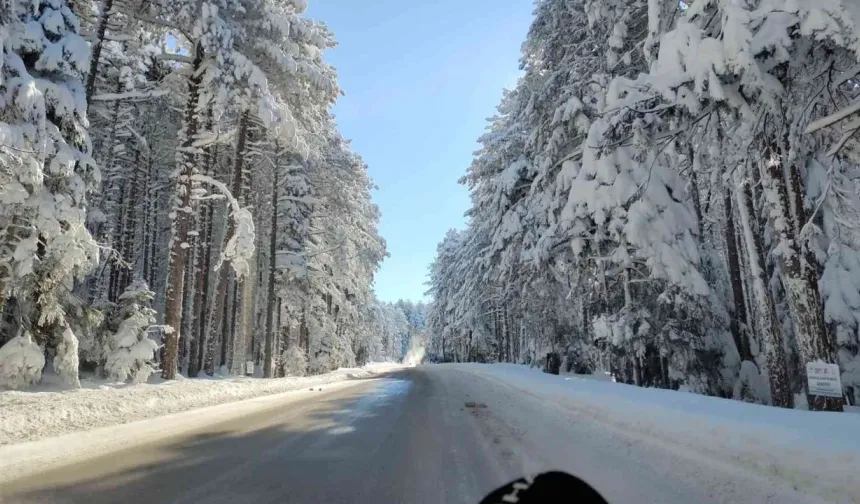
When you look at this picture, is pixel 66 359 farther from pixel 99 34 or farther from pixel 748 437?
pixel 748 437

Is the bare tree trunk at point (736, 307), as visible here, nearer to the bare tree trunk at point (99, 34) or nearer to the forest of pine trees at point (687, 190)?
the forest of pine trees at point (687, 190)

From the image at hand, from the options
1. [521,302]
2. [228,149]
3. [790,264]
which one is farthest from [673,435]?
[228,149]

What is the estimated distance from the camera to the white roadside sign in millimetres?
6316

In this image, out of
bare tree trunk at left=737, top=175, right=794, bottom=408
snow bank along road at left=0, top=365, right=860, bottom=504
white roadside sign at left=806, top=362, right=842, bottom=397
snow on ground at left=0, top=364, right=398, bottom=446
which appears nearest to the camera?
snow bank along road at left=0, top=365, right=860, bottom=504

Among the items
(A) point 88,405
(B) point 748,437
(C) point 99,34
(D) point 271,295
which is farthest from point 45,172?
(B) point 748,437

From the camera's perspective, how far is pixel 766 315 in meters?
9.46

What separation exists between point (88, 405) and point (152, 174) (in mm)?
21995

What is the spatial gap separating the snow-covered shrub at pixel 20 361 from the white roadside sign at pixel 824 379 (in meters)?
14.0

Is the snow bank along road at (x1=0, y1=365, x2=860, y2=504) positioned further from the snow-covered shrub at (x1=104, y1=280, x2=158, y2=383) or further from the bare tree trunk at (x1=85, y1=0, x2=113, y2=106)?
the bare tree trunk at (x1=85, y1=0, x2=113, y2=106)

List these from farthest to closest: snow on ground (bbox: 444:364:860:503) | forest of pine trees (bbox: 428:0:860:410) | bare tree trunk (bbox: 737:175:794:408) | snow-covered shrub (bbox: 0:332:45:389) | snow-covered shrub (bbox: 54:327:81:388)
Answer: snow-covered shrub (bbox: 54:327:81:388) < snow-covered shrub (bbox: 0:332:45:389) < bare tree trunk (bbox: 737:175:794:408) < forest of pine trees (bbox: 428:0:860:410) < snow on ground (bbox: 444:364:860:503)

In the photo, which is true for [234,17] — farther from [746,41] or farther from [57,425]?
[746,41]

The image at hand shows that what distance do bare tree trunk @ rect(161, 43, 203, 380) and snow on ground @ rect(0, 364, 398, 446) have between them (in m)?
1.44

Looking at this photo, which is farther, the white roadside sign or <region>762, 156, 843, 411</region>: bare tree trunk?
<region>762, 156, 843, 411</region>: bare tree trunk

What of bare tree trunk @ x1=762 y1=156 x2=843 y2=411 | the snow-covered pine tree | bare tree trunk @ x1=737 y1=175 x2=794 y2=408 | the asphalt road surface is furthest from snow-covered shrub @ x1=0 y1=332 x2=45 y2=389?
bare tree trunk @ x1=737 y1=175 x2=794 y2=408
